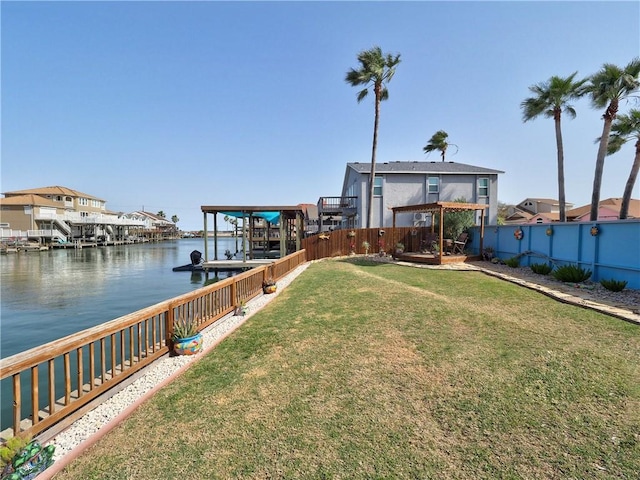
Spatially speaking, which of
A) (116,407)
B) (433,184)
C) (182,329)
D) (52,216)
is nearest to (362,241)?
(433,184)

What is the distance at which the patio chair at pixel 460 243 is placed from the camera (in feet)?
49.9

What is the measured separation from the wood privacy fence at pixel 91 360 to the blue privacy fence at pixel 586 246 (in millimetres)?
10467

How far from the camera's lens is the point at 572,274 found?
911cm

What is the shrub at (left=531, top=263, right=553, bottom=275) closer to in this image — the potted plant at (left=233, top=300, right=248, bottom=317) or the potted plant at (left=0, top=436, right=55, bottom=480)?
the potted plant at (left=233, top=300, right=248, bottom=317)

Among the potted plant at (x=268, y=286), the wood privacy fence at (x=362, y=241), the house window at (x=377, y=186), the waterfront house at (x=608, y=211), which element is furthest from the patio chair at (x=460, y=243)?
the waterfront house at (x=608, y=211)

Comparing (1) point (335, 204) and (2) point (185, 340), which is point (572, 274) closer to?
(2) point (185, 340)

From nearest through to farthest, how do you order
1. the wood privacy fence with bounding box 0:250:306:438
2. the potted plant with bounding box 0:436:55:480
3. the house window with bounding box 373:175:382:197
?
the potted plant with bounding box 0:436:55:480 → the wood privacy fence with bounding box 0:250:306:438 → the house window with bounding box 373:175:382:197

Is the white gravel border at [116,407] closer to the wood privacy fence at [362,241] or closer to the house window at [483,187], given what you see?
the wood privacy fence at [362,241]

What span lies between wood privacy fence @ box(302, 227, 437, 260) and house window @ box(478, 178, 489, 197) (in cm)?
695

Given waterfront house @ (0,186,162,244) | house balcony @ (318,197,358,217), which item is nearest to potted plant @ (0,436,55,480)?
house balcony @ (318,197,358,217)

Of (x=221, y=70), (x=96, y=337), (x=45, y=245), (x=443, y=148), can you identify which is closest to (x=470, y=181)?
(x=443, y=148)

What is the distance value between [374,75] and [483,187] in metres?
10.8

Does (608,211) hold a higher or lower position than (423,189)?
lower

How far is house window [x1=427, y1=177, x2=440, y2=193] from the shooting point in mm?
20953
